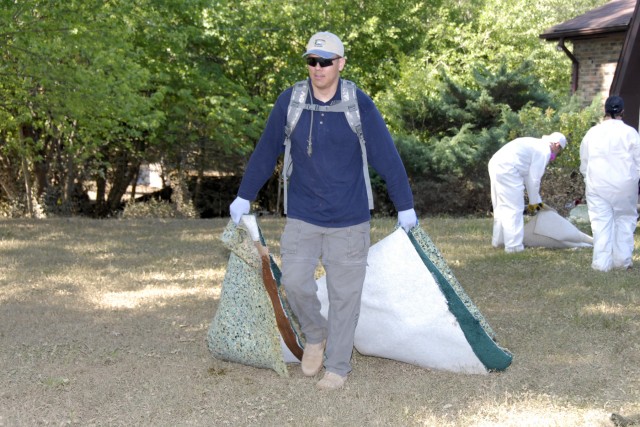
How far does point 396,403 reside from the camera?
4902 mm

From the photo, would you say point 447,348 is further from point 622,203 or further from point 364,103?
point 622,203

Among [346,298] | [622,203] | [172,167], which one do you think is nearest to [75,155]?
[172,167]

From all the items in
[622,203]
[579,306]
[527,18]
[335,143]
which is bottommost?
[579,306]

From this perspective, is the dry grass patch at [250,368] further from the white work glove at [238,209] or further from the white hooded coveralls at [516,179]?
the white work glove at [238,209]

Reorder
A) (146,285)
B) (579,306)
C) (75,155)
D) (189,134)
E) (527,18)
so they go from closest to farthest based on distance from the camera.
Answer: (579,306) → (146,285) → (75,155) → (189,134) → (527,18)

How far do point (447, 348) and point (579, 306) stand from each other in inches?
99.3

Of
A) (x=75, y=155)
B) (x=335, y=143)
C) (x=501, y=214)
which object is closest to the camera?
(x=335, y=143)

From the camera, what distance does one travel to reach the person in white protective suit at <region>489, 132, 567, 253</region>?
32.6 ft

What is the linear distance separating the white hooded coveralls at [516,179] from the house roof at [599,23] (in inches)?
388

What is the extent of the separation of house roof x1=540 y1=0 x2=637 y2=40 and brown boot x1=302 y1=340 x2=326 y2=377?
1518cm

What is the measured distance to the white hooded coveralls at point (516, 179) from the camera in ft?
32.6

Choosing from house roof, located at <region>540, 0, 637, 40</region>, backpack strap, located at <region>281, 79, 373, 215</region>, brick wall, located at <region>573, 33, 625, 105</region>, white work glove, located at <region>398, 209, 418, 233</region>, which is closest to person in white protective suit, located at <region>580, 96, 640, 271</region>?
white work glove, located at <region>398, 209, 418, 233</region>

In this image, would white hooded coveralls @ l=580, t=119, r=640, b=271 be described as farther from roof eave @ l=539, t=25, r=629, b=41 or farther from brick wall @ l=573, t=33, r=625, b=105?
brick wall @ l=573, t=33, r=625, b=105

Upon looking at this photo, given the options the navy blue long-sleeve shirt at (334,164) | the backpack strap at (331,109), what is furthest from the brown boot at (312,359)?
the backpack strap at (331,109)
